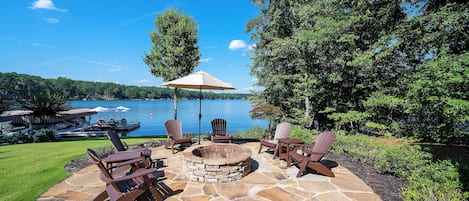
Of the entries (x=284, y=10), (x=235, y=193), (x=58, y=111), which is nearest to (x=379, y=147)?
(x=235, y=193)

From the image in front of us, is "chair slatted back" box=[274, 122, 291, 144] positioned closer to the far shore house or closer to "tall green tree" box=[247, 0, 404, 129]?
"tall green tree" box=[247, 0, 404, 129]

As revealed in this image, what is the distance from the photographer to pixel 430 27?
18.4ft

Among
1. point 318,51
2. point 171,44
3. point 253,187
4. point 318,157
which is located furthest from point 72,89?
point 318,157

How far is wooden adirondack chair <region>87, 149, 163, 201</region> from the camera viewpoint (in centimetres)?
242

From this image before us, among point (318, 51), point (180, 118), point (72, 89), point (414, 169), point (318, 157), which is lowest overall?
point (180, 118)

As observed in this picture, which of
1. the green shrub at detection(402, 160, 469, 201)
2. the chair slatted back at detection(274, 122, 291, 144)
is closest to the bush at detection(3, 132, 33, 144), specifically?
the chair slatted back at detection(274, 122, 291, 144)

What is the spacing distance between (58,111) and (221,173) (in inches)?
736

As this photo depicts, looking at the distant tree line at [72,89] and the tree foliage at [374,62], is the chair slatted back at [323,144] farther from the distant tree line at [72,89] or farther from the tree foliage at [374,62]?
the distant tree line at [72,89]

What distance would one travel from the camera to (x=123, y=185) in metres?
2.82

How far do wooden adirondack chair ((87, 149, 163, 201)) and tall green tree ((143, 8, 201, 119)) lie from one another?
6.45 meters

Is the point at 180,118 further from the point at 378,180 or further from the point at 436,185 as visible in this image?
the point at 436,185

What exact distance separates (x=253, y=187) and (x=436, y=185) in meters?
2.89

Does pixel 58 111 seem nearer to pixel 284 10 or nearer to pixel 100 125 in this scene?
pixel 100 125

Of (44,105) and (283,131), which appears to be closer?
(283,131)
